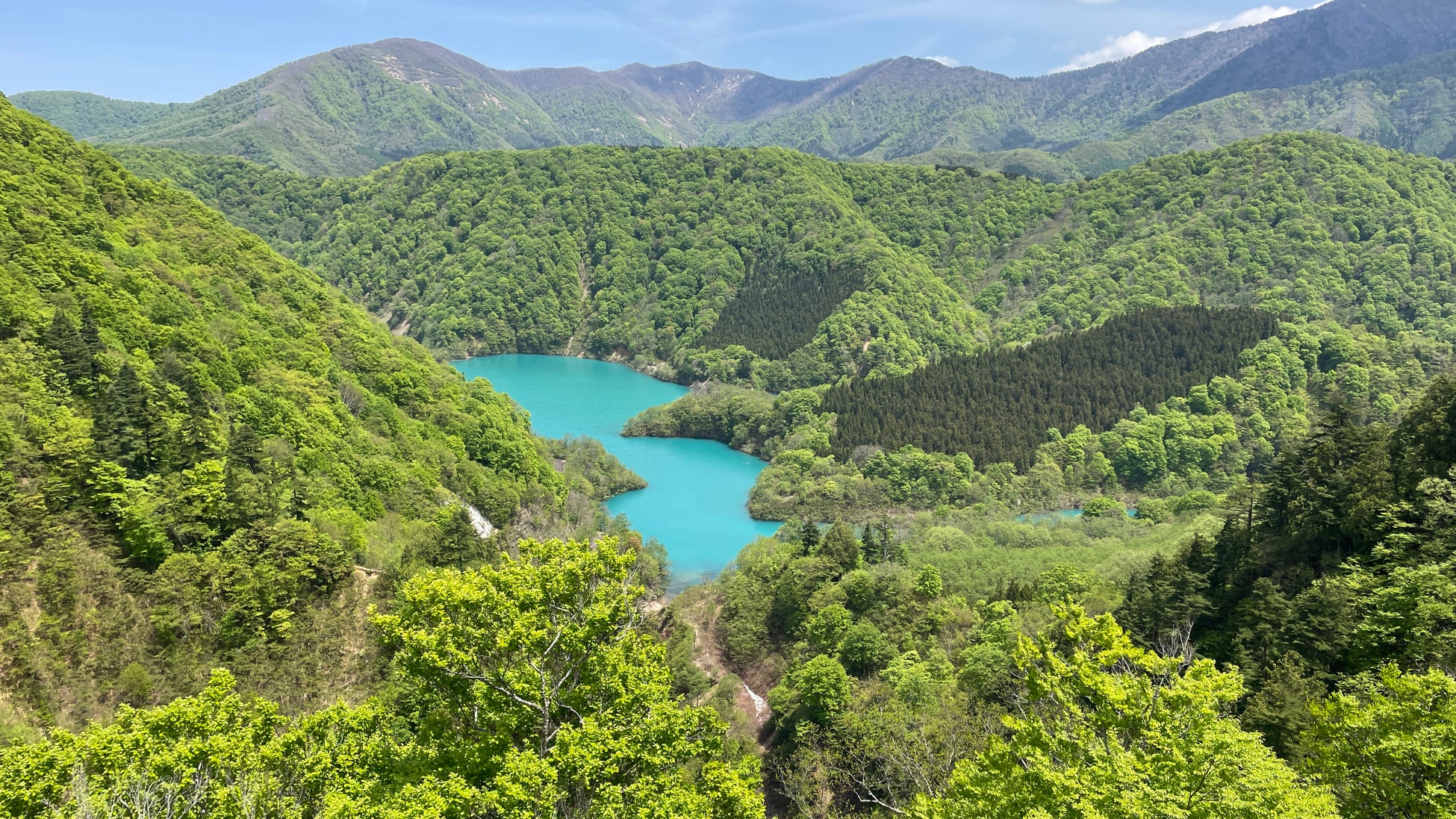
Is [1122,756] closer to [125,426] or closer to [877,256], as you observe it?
[125,426]

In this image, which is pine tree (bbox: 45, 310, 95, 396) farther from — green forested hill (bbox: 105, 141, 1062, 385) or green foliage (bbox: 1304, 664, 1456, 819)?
green forested hill (bbox: 105, 141, 1062, 385)

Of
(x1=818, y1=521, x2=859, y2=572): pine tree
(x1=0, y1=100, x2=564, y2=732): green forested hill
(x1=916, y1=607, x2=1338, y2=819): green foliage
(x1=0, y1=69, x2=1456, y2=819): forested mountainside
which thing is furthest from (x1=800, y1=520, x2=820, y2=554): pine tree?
(x1=916, y1=607, x2=1338, y2=819): green foliage

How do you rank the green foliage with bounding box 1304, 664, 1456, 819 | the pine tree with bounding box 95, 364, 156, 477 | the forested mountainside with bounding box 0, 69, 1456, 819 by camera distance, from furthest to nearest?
the pine tree with bounding box 95, 364, 156, 477, the forested mountainside with bounding box 0, 69, 1456, 819, the green foliage with bounding box 1304, 664, 1456, 819

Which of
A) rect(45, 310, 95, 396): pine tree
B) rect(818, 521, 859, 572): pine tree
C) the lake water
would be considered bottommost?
the lake water

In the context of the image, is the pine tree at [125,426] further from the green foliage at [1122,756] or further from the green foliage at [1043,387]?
the green foliage at [1043,387]

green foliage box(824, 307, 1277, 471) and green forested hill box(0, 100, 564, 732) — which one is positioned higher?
green forested hill box(0, 100, 564, 732)

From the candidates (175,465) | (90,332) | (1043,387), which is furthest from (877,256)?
(175,465)
